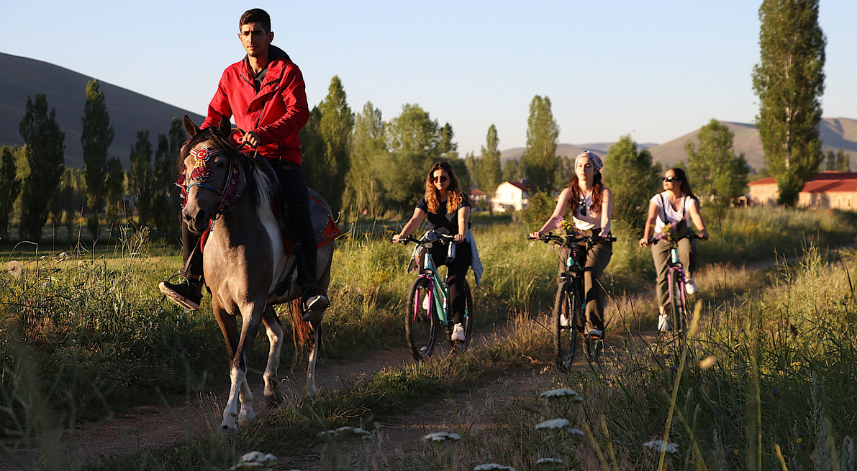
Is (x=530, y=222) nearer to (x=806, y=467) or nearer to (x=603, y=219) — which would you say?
(x=603, y=219)

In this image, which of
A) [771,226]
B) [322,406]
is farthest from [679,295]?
[771,226]

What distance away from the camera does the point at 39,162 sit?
33688 mm

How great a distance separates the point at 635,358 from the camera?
426 centimetres

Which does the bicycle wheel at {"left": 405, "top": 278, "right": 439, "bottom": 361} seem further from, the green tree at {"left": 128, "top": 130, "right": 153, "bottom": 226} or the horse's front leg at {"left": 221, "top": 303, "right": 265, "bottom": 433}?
the green tree at {"left": 128, "top": 130, "right": 153, "bottom": 226}

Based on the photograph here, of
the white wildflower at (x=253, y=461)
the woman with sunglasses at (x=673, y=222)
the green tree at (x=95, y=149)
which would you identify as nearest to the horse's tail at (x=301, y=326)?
the white wildflower at (x=253, y=461)

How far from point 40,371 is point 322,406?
2.37 meters

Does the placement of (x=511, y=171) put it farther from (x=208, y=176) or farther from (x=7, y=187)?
(x=208, y=176)

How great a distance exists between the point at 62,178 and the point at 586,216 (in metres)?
36.3

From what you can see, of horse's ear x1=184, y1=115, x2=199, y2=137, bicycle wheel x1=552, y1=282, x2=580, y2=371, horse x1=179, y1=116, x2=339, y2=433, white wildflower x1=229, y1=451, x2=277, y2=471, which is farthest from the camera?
→ bicycle wheel x1=552, y1=282, x2=580, y2=371

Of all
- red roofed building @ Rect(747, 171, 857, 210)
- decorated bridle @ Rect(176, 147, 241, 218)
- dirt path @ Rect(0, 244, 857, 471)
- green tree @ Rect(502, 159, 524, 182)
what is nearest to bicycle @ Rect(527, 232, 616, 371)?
dirt path @ Rect(0, 244, 857, 471)

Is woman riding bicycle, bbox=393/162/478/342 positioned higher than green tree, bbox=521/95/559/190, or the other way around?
green tree, bbox=521/95/559/190

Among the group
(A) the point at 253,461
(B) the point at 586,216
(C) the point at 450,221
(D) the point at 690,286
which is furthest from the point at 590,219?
(A) the point at 253,461

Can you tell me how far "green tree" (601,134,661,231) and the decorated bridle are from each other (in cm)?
900

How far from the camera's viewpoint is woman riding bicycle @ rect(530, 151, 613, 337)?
683 centimetres
